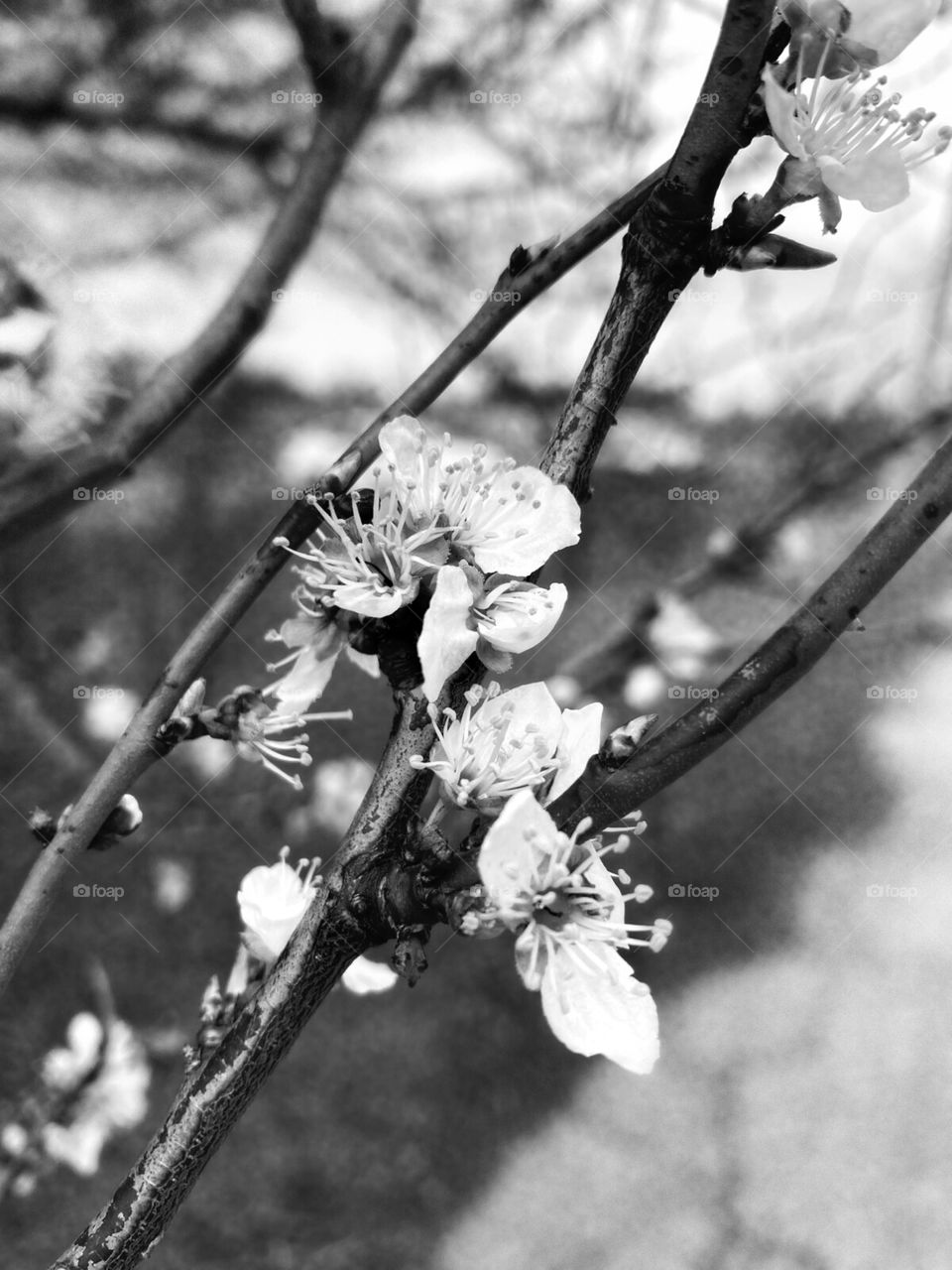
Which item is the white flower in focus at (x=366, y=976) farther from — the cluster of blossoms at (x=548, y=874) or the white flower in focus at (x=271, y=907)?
the cluster of blossoms at (x=548, y=874)

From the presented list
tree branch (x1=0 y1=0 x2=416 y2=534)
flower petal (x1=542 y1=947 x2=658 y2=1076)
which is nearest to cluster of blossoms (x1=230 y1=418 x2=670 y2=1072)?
flower petal (x1=542 y1=947 x2=658 y2=1076)

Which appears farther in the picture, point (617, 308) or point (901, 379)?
point (901, 379)

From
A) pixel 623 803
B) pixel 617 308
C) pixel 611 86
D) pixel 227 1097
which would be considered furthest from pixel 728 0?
pixel 611 86

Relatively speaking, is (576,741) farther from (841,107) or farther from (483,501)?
(841,107)

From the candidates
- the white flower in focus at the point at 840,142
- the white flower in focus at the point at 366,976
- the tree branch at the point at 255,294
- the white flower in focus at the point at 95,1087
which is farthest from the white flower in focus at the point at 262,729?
the white flower in focus at the point at 95,1087

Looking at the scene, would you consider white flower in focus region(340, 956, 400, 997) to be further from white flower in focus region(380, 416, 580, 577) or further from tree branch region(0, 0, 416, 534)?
tree branch region(0, 0, 416, 534)

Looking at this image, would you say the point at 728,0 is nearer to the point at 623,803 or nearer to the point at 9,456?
the point at 623,803

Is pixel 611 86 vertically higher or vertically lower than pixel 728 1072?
higher
